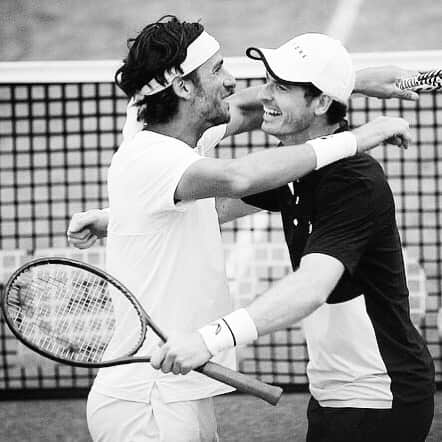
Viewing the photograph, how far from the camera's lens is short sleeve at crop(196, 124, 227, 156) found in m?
3.69

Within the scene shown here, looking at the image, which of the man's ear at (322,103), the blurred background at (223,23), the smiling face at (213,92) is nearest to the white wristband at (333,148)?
the man's ear at (322,103)

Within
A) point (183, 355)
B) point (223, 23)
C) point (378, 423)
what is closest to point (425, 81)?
point (378, 423)

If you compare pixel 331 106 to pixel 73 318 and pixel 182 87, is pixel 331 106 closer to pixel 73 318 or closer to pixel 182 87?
pixel 182 87

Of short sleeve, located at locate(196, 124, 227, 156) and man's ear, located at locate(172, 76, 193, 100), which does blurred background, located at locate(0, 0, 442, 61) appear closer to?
short sleeve, located at locate(196, 124, 227, 156)

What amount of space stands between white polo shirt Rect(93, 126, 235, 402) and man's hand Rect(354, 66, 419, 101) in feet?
2.04

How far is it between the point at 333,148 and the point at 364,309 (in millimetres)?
405

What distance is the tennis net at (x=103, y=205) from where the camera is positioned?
4.93 meters

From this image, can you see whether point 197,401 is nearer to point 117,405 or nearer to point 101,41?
point 117,405

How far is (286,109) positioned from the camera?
3205 millimetres

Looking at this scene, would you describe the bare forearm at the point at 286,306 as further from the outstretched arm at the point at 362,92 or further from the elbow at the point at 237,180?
the outstretched arm at the point at 362,92

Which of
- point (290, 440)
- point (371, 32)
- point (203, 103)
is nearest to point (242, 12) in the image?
point (371, 32)

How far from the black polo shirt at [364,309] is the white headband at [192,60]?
0.48m

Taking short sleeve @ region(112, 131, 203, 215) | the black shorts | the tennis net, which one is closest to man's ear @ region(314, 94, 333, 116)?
short sleeve @ region(112, 131, 203, 215)

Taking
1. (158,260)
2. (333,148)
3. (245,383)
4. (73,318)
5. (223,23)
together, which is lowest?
(245,383)
